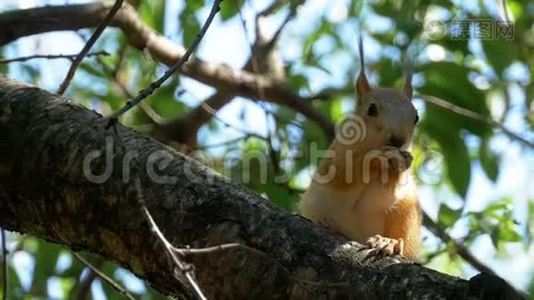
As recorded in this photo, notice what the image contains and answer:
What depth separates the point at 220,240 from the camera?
2.15 metres

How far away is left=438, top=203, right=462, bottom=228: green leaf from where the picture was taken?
3822 millimetres

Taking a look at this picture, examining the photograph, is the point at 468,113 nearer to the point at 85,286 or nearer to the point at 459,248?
the point at 459,248

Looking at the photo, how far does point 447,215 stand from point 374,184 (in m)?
0.41

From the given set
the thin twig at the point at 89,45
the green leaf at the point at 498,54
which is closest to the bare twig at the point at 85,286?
the thin twig at the point at 89,45

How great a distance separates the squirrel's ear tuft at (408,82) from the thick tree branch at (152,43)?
1.73ft

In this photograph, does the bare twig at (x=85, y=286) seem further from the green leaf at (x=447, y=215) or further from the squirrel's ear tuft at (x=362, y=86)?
the green leaf at (x=447, y=215)

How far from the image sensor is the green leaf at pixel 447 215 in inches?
150

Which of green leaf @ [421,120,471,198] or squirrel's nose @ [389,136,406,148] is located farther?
green leaf @ [421,120,471,198]

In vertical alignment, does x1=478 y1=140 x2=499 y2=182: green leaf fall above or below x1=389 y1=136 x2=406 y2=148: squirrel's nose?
above

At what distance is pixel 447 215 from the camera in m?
3.86

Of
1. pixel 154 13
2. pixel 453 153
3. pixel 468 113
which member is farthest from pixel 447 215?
pixel 154 13

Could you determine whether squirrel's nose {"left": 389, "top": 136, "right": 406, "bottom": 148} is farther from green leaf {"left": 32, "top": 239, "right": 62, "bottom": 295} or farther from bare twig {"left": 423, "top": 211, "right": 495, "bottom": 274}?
green leaf {"left": 32, "top": 239, "right": 62, "bottom": 295}

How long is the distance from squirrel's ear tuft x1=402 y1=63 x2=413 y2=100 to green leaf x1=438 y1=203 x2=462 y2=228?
512 millimetres

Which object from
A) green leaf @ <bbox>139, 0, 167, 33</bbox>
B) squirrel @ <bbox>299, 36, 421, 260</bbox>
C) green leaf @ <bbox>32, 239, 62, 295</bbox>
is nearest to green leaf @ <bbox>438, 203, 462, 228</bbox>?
squirrel @ <bbox>299, 36, 421, 260</bbox>
